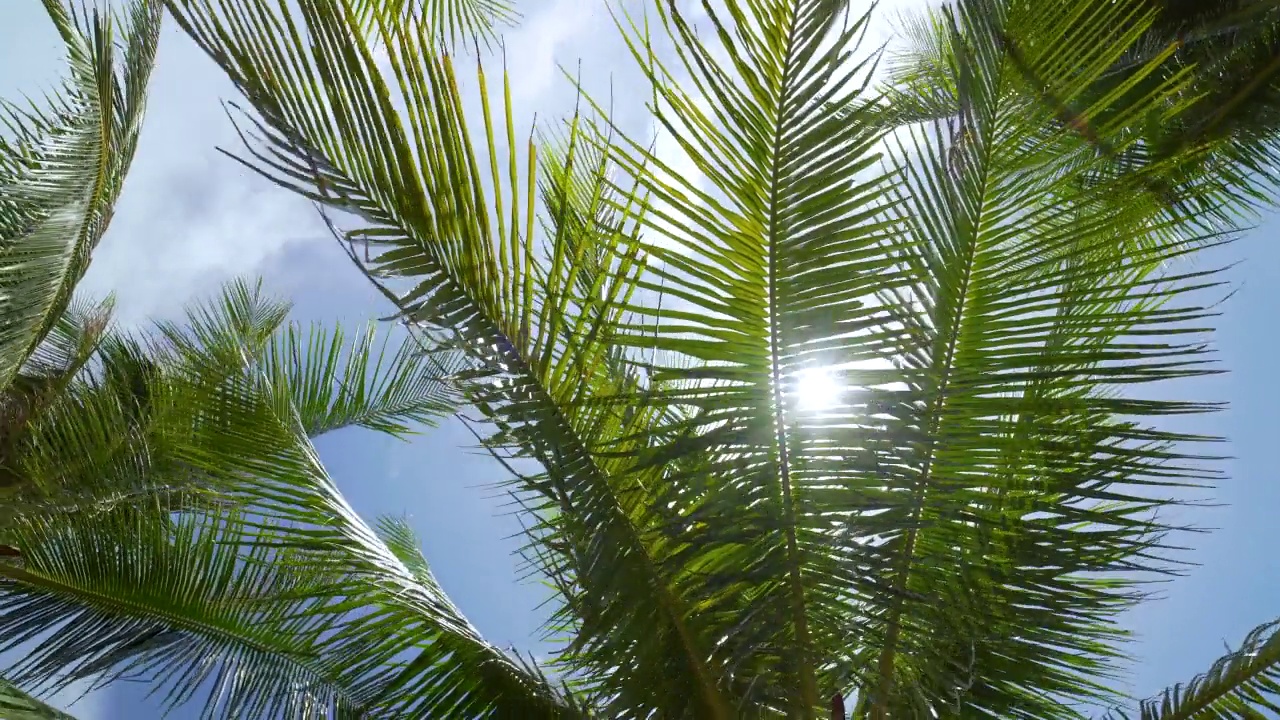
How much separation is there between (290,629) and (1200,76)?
5.29 meters

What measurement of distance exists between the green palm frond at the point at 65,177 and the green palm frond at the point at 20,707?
2.07m

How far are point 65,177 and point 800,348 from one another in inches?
154

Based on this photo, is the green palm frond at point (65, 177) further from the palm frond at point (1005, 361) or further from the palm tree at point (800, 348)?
the palm frond at point (1005, 361)

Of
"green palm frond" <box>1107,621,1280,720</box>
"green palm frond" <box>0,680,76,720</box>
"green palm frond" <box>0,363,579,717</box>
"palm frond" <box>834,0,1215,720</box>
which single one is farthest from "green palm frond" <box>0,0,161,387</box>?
"green palm frond" <box>1107,621,1280,720</box>

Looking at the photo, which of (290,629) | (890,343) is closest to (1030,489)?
(890,343)

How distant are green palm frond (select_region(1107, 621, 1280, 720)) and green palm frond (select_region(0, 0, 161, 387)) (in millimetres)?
4336

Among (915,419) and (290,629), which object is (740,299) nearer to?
(915,419)

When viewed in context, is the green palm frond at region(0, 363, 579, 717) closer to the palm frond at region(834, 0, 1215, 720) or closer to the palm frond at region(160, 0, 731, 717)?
the palm frond at region(160, 0, 731, 717)

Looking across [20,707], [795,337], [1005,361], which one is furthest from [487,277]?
[20,707]

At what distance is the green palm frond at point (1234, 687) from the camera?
104 inches

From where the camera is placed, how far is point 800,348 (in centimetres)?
203

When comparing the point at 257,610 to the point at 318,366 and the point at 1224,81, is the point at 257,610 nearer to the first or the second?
the point at 318,366

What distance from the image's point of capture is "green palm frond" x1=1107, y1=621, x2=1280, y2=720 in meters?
2.64

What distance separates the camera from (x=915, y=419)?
211 centimetres
